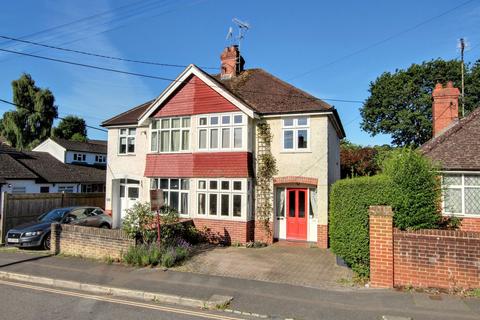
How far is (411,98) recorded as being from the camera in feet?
115

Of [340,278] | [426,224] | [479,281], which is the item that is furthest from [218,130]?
[479,281]

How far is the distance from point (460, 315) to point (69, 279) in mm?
9000

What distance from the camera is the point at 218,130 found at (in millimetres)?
15305

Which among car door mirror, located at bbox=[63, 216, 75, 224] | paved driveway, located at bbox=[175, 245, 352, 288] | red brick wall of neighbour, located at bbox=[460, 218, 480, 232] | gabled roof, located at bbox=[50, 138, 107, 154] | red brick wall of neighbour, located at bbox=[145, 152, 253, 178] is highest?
gabled roof, located at bbox=[50, 138, 107, 154]

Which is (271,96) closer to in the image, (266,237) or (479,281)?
(266,237)

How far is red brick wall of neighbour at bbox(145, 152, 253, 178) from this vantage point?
14594 mm

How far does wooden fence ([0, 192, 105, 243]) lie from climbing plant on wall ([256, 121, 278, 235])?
11.3 metres

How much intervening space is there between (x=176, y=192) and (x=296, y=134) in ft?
20.6

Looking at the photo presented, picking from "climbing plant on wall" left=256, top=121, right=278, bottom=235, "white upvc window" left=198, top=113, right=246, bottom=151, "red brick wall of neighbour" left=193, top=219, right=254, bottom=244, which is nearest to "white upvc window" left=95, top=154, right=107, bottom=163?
"white upvc window" left=198, top=113, right=246, bottom=151

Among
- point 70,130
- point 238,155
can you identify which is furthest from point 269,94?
point 70,130

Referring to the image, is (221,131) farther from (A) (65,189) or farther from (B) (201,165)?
(A) (65,189)

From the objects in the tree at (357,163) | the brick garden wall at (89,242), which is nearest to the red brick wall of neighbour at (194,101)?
the brick garden wall at (89,242)

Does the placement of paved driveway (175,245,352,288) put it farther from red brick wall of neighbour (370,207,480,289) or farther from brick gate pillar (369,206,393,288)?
red brick wall of neighbour (370,207,480,289)

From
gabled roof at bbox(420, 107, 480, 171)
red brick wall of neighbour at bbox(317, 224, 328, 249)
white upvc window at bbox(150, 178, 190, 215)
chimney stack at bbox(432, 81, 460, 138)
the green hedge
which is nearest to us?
the green hedge
